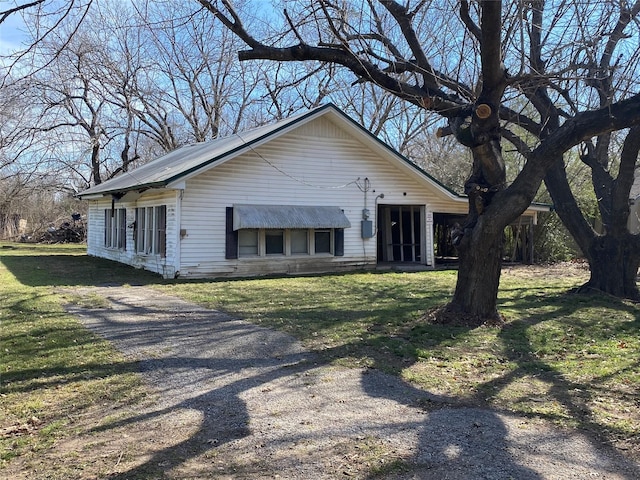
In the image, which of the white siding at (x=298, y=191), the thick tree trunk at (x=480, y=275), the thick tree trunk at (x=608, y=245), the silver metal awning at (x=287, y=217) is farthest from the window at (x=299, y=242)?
the thick tree trunk at (x=480, y=275)

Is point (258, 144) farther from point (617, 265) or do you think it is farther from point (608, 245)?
point (617, 265)

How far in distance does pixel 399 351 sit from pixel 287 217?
9.29 meters

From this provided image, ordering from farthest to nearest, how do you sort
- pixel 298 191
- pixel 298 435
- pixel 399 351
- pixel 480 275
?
1. pixel 298 191
2. pixel 480 275
3. pixel 399 351
4. pixel 298 435

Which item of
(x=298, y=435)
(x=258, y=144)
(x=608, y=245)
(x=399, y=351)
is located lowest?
(x=298, y=435)

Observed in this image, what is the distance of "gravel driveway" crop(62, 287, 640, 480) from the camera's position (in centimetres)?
346

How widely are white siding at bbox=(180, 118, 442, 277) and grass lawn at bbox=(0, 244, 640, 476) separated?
87.2 inches

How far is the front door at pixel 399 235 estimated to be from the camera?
822 inches

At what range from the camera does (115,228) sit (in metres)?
20.0

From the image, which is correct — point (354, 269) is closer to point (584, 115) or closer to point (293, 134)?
point (293, 134)

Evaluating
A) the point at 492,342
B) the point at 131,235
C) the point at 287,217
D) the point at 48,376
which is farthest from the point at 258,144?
the point at 48,376

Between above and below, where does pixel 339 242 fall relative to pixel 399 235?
below

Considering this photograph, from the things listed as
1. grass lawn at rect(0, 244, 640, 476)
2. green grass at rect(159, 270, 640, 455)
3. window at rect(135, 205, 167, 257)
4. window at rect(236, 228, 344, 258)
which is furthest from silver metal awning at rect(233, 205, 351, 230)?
grass lawn at rect(0, 244, 640, 476)

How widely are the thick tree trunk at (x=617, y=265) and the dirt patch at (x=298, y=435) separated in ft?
26.5

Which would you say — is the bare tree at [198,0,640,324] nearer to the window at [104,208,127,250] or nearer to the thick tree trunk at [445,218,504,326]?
the thick tree trunk at [445,218,504,326]
